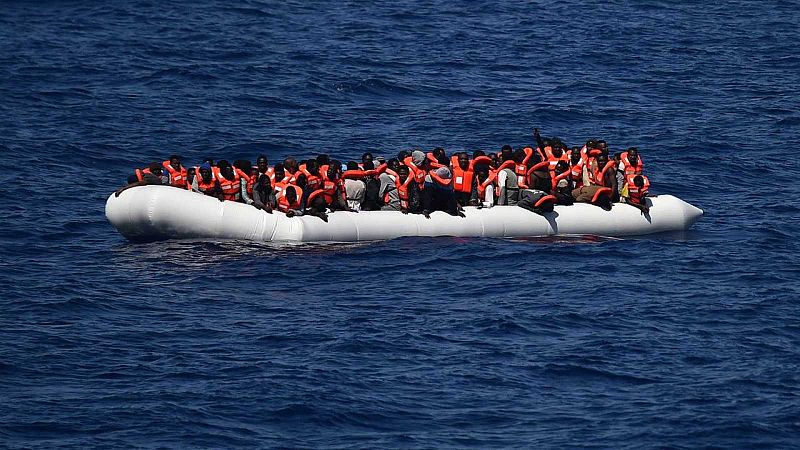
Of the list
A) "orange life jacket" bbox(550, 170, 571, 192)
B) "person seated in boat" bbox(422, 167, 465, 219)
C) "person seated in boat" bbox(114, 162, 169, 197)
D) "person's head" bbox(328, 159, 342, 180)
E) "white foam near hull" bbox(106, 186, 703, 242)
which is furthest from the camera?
"orange life jacket" bbox(550, 170, 571, 192)

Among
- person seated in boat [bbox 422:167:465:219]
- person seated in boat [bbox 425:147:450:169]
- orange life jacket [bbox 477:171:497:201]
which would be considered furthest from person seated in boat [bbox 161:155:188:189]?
orange life jacket [bbox 477:171:497:201]

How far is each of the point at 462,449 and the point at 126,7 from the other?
128ft

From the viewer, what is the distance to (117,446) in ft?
66.9

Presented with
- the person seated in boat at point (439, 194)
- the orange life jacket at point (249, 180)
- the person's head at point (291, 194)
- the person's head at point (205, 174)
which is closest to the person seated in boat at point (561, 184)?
the person seated in boat at point (439, 194)

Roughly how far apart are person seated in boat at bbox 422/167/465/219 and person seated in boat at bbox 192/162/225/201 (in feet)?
14.0

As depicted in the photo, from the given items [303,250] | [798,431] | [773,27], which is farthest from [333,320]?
[773,27]

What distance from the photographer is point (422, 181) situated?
30359mm

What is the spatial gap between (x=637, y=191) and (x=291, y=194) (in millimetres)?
7766

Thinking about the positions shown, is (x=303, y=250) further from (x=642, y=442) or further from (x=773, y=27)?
(x=773, y=27)

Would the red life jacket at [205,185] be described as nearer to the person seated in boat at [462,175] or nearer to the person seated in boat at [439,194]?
the person seated in boat at [439,194]

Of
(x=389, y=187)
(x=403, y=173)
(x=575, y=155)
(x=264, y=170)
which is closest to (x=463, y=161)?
(x=403, y=173)

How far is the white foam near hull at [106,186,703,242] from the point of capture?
95.0ft

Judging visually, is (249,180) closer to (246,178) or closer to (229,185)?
(246,178)

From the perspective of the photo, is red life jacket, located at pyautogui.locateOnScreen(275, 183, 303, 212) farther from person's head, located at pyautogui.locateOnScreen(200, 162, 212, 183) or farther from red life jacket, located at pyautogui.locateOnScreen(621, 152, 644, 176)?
red life jacket, located at pyautogui.locateOnScreen(621, 152, 644, 176)
